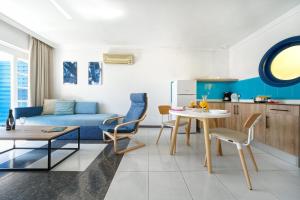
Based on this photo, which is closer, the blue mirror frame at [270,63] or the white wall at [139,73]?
the blue mirror frame at [270,63]

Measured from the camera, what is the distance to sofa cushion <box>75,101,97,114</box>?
172 inches

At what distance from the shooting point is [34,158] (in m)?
2.37


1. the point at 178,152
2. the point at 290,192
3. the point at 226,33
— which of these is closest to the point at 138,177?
the point at 178,152

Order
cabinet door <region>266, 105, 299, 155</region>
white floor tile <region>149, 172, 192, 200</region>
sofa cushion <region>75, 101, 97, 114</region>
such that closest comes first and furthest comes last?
white floor tile <region>149, 172, 192, 200</region>, cabinet door <region>266, 105, 299, 155</region>, sofa cushion <region>75, 101, 97, 114</region>

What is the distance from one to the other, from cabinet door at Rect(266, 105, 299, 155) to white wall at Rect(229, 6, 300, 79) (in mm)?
1433

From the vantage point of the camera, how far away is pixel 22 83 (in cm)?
407

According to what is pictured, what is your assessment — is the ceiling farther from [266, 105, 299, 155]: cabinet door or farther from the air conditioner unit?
[266, 105, 299, 155]: cabinet door

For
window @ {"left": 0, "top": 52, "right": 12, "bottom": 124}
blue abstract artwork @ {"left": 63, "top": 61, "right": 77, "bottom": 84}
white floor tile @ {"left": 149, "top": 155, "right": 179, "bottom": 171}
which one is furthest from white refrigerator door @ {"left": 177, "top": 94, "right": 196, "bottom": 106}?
window @ {"left": 0, "top": 52, "right": 12, "bottom": 124}

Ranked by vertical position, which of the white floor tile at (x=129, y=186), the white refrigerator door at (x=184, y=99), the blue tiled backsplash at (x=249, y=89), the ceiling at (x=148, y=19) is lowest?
the white floor tile at (x=129, y=186)

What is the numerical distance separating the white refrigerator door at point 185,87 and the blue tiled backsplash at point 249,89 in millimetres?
573

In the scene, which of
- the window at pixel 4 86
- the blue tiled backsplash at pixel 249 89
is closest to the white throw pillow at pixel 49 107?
the window at pixel 4 86

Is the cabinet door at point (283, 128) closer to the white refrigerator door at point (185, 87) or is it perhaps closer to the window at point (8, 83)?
the white refrigerator door at point (185, 87)

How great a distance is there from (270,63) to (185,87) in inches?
76.6

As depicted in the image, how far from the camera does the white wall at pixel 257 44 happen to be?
2676 mm
